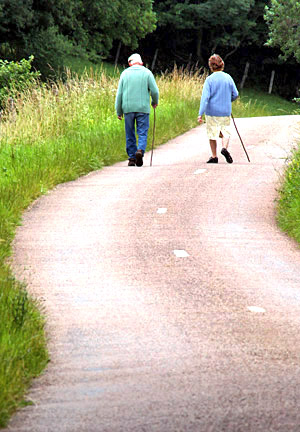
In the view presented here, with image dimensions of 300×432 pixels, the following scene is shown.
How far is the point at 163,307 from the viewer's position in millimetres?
6867

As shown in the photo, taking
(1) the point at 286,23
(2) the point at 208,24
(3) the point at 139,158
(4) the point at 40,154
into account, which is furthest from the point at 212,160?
(2) the point at 208,24

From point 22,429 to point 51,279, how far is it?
3341mm

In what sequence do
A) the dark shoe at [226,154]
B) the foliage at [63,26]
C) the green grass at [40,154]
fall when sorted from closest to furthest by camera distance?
the green grass at [40,154]
the dark shoe at [226,154]
the foliage at [63,26]

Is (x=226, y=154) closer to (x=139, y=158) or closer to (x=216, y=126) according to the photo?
(x=216, y=126)

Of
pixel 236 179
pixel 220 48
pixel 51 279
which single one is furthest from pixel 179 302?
pixel 220 48

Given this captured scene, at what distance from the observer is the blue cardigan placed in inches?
623

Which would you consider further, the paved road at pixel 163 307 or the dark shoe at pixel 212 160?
the dark shoe at pixel 212 160

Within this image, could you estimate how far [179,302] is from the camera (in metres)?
7.02

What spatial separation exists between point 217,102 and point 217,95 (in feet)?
0.39

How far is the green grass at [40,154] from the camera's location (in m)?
5.32

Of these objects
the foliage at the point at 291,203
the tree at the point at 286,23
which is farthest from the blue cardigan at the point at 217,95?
the tree at the point at 286,23

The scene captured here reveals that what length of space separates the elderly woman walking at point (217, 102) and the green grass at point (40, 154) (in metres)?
1.83

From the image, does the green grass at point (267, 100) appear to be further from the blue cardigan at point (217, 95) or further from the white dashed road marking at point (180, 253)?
the white dashed road marking at point (180, 253)

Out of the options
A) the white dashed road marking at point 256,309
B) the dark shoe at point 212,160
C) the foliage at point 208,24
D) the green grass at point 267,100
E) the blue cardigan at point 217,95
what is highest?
the white dashed road marking at point 256,309
